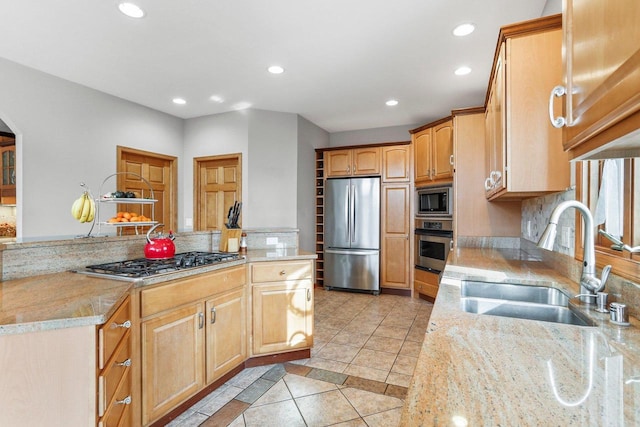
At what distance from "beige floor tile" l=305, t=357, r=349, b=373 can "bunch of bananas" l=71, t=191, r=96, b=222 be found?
1.90m

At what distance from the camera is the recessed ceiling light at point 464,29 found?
242 centimetres

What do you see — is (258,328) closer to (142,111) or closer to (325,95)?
(325,95)

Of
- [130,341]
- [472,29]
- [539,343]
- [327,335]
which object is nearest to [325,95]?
[472,29]

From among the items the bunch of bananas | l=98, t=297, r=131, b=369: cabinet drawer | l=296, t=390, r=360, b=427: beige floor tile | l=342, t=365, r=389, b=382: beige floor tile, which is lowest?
l=296, t=390, r=360, b=427: beige floor tile

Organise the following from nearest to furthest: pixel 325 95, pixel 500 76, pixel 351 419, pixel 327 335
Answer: pixel 500 76 < pixel 351 419 < pixel 327 335 < pixel 325 95

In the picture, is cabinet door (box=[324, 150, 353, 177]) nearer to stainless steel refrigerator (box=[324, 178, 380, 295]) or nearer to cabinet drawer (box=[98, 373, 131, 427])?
stainless steel refrigerator (box=[324, 178, 380, 295])

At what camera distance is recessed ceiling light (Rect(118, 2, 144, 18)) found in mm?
2188

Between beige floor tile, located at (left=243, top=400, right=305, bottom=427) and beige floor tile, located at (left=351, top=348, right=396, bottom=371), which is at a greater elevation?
beige floor tile, located at (left=351, top=348, right=396, bottom=371)

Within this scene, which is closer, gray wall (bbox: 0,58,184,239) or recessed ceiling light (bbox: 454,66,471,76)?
gray wall (bbox: 0,58,184,239)

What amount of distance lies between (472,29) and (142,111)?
3873mm

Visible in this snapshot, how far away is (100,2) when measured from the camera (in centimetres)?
216

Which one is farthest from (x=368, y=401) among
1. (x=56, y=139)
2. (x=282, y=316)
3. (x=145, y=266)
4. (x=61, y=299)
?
(x=56, y=139)

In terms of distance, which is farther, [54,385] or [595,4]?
[54,385]

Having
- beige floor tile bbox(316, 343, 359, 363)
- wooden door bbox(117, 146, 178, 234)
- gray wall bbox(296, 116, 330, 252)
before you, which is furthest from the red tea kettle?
gray wall bbox(296, 116, 330, 252)
